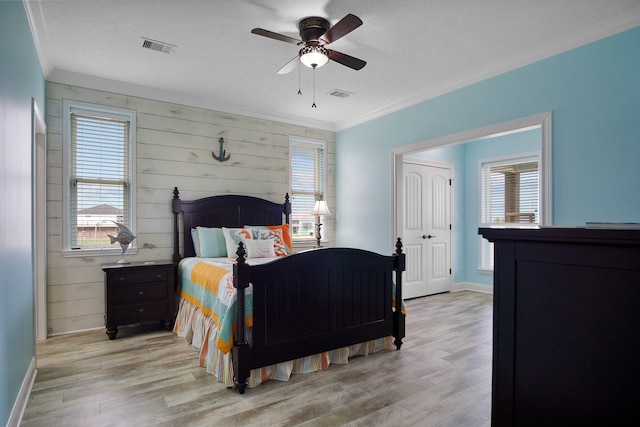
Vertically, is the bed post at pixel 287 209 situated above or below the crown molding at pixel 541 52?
below

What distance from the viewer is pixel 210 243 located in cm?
433

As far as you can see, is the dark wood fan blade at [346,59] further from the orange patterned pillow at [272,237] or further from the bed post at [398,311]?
the orange patterned pillow at [272,237]

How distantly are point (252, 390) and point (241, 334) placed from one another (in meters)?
0.41

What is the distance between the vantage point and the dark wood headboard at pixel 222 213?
14.7ft

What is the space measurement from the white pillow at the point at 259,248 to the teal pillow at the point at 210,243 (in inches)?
14.7

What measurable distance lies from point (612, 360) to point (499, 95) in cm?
341

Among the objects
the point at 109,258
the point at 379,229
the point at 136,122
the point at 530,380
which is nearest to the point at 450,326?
the point at 379,229

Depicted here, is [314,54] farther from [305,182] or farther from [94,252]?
[94,252]

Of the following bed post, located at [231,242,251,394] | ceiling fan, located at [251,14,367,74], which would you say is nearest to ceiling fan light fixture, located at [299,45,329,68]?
ceiling fan, located at [251,14,367,74]

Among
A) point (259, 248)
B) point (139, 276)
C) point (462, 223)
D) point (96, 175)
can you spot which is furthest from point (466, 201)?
point (96, 175)

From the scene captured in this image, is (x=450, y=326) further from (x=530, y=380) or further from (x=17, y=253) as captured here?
(x=17, y=253)

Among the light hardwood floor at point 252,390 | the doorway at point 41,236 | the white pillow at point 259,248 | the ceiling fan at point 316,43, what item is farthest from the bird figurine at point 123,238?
the ceiling fan at point 316,43

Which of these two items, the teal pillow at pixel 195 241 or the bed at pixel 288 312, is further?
the teal pillow at pixel 195 241

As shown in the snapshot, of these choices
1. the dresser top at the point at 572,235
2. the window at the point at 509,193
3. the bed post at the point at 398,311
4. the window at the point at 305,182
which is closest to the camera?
the dresser top at the point at 572,235
